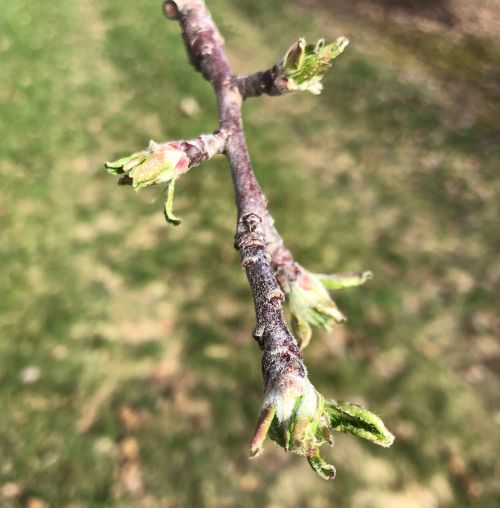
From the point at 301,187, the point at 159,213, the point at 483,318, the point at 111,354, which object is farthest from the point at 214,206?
the point at 483,318

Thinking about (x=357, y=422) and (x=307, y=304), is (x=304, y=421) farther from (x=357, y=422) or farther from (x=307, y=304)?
(x=307, y=304)

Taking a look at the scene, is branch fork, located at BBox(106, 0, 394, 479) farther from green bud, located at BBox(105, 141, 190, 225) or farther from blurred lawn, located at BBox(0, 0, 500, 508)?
blurred lawn, located at BBox(0, 0, 500, 508)

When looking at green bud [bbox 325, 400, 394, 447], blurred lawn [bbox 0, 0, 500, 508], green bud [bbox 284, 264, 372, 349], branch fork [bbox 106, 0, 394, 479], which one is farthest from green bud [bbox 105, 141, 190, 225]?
blurred lawn [bbox 0, 0, 500, 508]

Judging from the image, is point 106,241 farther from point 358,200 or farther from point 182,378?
point 358,200

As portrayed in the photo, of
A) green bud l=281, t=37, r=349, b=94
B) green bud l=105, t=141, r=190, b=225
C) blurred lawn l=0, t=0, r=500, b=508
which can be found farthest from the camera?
blurred lawn l=0, t=0, r=500, b=508

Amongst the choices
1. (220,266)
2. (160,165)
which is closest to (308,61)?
(160,165)

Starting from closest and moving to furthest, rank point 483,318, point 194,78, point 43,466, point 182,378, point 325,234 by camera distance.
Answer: point 43,466 < point 182,378 < point 483,318 < point 325,234 < point 194,78
